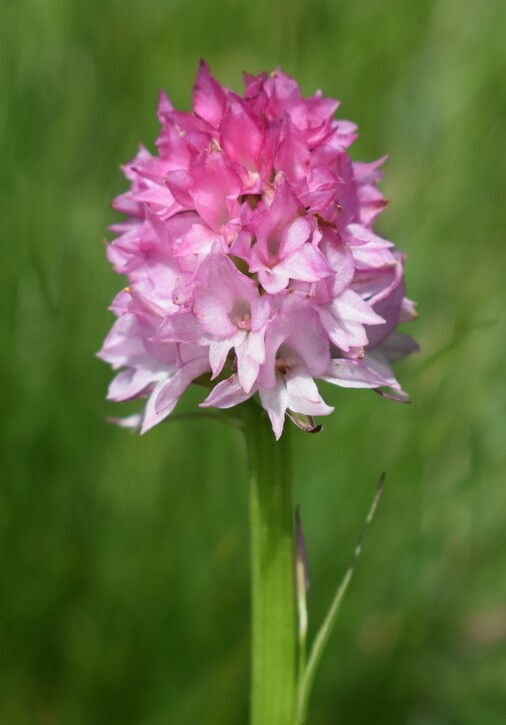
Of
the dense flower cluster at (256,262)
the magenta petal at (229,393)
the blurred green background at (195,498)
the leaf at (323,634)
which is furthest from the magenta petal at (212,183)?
the blurred green background at (195,498)

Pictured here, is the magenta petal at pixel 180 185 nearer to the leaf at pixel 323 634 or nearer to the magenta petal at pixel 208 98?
the magenta petal at pixel 208 98

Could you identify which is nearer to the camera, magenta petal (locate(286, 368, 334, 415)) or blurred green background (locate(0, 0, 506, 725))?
magenta petal (locate(286, 368, 334, 415))

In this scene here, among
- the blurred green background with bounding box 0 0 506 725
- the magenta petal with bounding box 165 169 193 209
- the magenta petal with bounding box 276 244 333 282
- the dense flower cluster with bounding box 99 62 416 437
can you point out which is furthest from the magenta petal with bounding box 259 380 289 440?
the blurred green background with bounding box 0 0 506 725

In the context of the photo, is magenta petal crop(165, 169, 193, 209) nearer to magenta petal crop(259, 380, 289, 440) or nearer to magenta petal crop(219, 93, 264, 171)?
magenta petal crop(219, 93, 264, 171)

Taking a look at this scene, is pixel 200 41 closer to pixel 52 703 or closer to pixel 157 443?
pixel 157 443

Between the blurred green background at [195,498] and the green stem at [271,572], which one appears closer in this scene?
the green stem at [271,572]

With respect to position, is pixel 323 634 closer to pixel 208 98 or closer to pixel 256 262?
pixel 256 262
